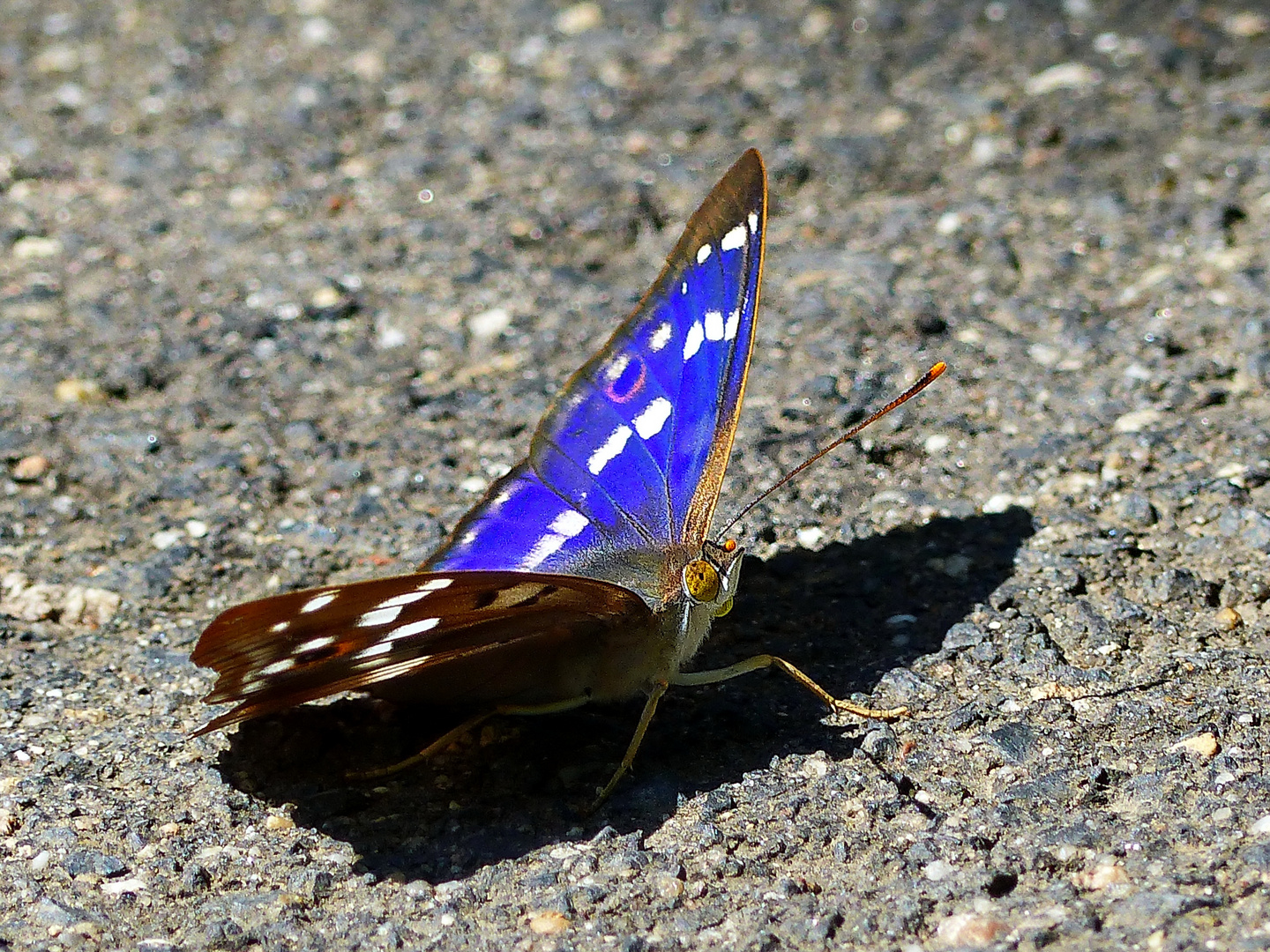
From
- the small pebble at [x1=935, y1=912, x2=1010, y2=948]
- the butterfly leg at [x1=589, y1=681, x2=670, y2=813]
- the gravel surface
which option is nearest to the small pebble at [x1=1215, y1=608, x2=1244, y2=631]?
the gravel surface

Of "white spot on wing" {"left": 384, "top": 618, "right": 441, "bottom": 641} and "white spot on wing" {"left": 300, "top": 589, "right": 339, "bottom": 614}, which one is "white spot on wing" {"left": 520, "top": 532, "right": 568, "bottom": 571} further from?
"white spot on wing" {"left": 300, "top": 589, "right": 339, "bottom": 614}

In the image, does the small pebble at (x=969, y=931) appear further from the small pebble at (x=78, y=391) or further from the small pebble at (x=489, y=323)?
the small pebble at (x=78, y=391)

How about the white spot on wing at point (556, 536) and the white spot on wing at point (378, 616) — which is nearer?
the white spot on wing at point (378, 616)

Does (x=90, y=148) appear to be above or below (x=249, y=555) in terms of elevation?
above

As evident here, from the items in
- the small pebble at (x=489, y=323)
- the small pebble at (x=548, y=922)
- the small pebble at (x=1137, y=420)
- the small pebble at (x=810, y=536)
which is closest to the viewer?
the small pebble at (x=548, y=922)

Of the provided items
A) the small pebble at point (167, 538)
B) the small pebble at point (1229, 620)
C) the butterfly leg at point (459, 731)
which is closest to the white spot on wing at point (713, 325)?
the butterfly leg at point (459, 731)

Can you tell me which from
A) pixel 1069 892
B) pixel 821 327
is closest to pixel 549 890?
pixel 1069 892

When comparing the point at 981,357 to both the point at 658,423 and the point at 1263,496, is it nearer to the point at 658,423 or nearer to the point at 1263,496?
the point at 1263,496

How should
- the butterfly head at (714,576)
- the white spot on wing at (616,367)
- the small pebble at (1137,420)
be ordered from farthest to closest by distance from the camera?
the small pebble at (1137,420)
the white spot on wing at (616,367)
the butterfly head at (714,576)
